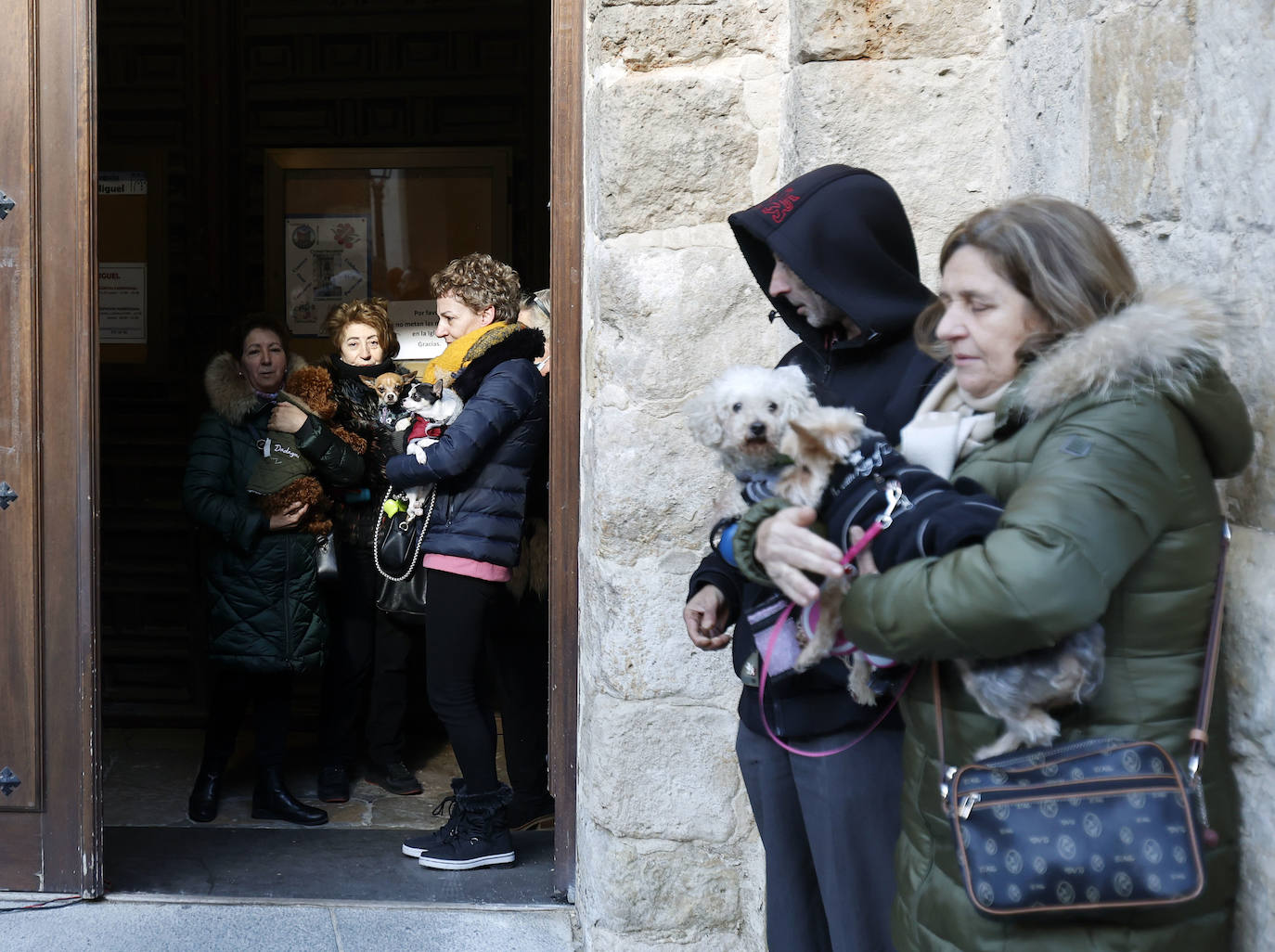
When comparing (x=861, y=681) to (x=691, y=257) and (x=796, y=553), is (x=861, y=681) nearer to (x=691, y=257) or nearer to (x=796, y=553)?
(x=796, y=553)

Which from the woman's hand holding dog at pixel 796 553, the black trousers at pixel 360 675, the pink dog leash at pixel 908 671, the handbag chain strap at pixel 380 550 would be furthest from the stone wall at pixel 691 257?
the black trousers at pixel 360 675

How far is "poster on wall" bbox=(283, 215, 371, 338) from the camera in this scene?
208 inches

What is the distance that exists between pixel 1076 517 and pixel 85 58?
8.82 ft

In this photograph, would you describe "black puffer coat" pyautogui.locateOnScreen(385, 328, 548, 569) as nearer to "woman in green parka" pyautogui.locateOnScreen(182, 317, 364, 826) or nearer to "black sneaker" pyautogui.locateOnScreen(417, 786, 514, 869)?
"woman in green parka" pyautogui.locateOnScreen(182, 317, 364, 826)

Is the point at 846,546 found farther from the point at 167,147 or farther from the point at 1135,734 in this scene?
the point at 167,147

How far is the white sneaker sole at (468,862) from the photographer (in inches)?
138

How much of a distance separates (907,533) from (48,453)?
2.39m

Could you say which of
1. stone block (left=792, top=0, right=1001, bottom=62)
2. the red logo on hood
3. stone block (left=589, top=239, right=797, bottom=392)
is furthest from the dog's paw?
stone block (left=792, top=0, right=1001, bottom=62)

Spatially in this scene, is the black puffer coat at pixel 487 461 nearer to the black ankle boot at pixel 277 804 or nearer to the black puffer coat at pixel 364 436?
the black puffer coat at pixel 364 436

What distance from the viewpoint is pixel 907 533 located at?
1.55 meters

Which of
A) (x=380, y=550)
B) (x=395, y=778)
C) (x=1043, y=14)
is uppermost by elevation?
(x=1043, y=14)

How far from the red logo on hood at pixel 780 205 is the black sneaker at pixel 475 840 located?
6.97 feet

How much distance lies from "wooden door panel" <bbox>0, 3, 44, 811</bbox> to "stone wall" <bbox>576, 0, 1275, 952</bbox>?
4.45 ft

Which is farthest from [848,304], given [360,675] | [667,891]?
[360,675]
